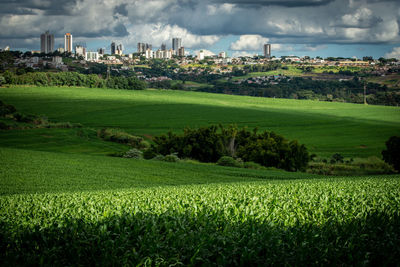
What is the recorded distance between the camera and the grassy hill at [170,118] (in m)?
68.1

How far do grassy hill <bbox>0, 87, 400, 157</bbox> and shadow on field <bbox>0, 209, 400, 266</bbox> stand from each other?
53.8 m

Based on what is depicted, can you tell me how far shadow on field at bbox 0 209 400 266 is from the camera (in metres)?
6.18

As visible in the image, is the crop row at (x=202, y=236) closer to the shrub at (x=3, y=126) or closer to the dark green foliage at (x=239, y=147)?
the dark green foliage at (x=239, y=147)

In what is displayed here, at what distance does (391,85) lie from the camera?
175 meters

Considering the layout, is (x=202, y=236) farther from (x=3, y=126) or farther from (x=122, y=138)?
(x=3, y=126)

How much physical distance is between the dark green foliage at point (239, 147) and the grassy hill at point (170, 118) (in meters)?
12.7

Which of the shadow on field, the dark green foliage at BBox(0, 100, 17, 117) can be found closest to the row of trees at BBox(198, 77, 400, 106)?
the dark green foliage at BBox(0, 100, 17, 117)

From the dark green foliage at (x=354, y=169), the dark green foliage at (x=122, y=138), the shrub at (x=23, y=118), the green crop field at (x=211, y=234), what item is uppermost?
the green crop field at (x=211, y=234)

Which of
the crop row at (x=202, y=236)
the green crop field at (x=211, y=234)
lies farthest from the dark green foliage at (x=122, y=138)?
the crop row at (x=202, y=236)

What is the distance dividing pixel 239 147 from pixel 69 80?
99082mm

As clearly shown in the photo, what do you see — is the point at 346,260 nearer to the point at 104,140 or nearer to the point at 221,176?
the point at 221,176

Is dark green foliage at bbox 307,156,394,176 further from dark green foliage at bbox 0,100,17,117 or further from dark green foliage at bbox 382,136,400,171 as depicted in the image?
dark green foliage at bbox 0,100,17,117

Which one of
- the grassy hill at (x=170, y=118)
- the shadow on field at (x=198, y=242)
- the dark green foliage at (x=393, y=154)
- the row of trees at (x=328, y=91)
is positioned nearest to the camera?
the shadow on field at (x=198, y=242)

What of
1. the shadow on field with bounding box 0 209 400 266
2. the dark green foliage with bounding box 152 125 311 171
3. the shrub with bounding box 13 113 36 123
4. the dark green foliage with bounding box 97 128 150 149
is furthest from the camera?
the shrub with bounding box 13 113 36 123
